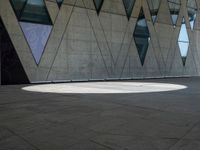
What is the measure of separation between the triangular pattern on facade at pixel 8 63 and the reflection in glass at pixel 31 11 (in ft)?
3.65

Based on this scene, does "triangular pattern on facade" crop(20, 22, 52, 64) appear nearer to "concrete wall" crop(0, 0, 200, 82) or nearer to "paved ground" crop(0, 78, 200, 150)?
"concrete wall" crop(0, 0, 200, 82)

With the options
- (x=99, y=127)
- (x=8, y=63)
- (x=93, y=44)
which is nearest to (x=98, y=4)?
(x=93, y=44)

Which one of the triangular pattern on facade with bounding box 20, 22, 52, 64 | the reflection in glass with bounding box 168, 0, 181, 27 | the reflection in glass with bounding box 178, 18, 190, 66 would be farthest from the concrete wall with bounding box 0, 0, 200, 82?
the reflection in glass with bounding box 178, 18, 190, 66

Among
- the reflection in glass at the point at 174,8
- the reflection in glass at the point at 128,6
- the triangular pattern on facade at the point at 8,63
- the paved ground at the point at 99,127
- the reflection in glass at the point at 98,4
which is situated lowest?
the paved ground at the point at 99,127

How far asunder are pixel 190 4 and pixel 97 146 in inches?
844

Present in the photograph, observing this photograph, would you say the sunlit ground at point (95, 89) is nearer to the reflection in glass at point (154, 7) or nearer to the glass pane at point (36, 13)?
the glass pane at point (36, 13)

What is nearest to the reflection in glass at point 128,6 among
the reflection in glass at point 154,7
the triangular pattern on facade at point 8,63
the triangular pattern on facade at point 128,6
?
the triangular pattern on facade at point 128,6

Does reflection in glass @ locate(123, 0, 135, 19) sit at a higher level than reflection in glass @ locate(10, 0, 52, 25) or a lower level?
higher

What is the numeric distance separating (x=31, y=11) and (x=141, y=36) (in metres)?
8.02

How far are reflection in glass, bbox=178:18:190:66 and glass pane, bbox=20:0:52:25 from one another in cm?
1216

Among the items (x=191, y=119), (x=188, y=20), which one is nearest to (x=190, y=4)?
(x=188, y=20)

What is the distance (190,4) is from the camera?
21.8 metres

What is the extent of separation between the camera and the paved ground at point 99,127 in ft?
10.1

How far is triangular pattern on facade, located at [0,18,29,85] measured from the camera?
11846 mm
